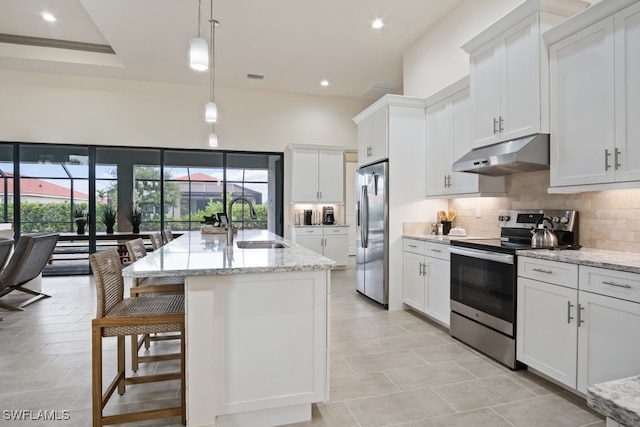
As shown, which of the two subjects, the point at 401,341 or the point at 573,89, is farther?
the point at 401,341

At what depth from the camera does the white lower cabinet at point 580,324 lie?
72.8 inches

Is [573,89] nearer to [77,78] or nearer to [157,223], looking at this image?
[157,223]

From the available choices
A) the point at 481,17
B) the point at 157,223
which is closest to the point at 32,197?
the point at 157,223

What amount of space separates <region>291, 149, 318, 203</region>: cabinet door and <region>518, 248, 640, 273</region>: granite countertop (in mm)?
4664

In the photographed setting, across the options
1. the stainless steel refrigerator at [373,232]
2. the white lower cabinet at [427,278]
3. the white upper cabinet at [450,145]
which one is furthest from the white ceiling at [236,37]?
the white lower cabinet at [427,278]

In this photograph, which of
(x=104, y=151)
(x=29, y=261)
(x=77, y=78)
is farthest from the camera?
(x=104, y=151)

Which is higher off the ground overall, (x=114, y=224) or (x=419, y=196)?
(x=419, y=196)

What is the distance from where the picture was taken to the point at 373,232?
4.44 meters

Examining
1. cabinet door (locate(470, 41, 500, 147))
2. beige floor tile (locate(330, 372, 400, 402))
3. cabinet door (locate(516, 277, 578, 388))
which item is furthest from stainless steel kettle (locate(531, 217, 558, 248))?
beige floor tile (locate(330, 372, 400, 402))

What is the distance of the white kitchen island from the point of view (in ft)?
5.77

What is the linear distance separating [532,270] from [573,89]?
4.20 feet

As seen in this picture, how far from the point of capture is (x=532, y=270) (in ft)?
7.93

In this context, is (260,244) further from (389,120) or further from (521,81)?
(521,81)

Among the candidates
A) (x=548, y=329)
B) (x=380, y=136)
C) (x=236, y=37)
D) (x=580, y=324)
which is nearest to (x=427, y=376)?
(x=548, y=329)
